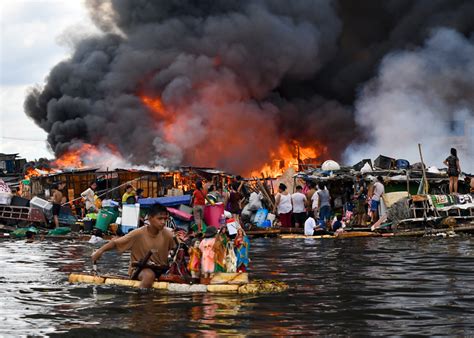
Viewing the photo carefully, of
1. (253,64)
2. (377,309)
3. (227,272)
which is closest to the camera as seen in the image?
(377,309)

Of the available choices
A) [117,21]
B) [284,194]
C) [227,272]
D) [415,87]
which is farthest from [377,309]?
[117,21]

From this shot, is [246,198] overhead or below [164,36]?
below

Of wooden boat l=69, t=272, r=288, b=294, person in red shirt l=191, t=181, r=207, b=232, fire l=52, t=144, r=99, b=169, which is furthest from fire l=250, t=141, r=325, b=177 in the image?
wooden boat l=69, t=272, r=288, b=294

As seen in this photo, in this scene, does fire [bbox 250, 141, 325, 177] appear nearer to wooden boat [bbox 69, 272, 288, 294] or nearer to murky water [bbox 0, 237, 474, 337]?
murky water [bbox 0, 237, 474, 337]

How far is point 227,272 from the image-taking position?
408 inches

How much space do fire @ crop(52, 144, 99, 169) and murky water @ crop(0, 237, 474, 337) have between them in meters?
32.8

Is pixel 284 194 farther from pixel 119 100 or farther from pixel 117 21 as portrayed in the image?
pixel 117 21

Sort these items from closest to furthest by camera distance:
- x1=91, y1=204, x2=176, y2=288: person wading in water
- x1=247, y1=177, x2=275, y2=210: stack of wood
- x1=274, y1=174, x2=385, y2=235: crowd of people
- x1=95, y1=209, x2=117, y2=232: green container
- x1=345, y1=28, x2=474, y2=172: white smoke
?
x1=91, y1=204, x2=176, y2=288: person wading in water < x1=95, y1=209, x2=117, y2=232: green container < x1=274, y1=174, x2=385, y2=235: crowd of people < x1=247, y1=177, x2=275, y2=210: stack of wood < x1=345, y1=28, x2=474, y2=172: white smoke

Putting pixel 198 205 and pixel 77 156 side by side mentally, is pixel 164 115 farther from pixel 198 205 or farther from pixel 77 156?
pixel 198 205

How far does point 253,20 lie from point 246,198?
20.4m

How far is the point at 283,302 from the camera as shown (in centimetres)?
915

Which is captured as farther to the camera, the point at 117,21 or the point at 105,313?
the point at 117,21

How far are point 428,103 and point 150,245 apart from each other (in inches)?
1372

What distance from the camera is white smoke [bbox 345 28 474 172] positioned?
4100 centimetres
